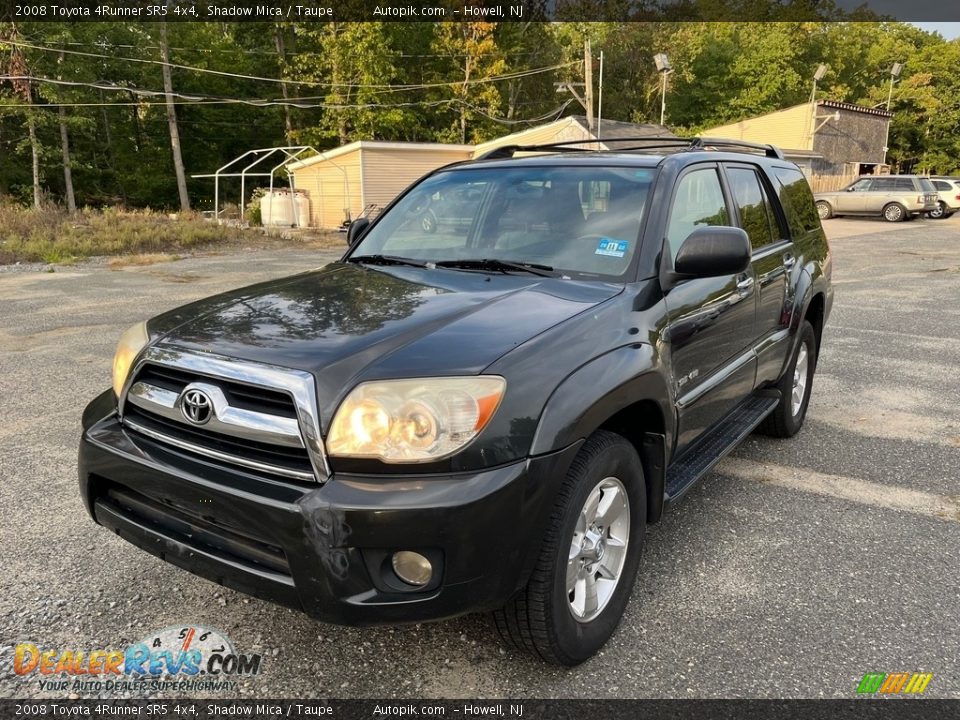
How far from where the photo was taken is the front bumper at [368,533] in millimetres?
1881

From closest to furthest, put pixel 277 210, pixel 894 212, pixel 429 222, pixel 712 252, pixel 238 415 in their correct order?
pixel 238 415 → pixel 712 252 → pixel 429 222 → pixel 894 212 → pixel 277 210

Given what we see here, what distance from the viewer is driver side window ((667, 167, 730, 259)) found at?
10.0 ft

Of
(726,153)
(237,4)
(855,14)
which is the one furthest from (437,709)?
(855,14)

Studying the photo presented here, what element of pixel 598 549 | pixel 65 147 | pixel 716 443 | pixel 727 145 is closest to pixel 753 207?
pixel 727 145

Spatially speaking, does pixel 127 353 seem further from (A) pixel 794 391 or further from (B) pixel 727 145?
(A) pixel 794 391

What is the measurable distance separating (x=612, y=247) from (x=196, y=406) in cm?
177

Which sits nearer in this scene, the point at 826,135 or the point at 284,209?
the point at 284,209

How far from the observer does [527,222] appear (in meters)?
3.22

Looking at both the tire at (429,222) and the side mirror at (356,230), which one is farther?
the side mirror at (356,230)

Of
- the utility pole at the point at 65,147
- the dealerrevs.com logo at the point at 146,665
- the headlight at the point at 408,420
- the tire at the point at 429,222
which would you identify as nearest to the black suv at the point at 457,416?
the headlight at the point at 408,420

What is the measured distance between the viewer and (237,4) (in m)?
41.8

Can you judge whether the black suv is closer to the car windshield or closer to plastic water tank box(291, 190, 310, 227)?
the car windshield

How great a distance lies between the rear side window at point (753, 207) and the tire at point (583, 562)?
6.28 ft

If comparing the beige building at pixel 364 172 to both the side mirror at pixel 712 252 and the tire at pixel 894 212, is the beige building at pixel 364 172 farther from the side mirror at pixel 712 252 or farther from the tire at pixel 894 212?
the side mirror at pixel 712 252
